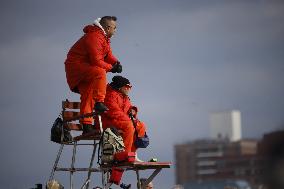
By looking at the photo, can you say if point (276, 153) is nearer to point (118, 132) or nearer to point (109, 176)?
point (118, 132)

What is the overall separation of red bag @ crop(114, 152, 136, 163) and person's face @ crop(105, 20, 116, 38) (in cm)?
175

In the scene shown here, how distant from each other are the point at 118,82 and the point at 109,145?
1382mm

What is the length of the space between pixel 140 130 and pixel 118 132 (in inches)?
30.5

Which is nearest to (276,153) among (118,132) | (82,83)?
(118,132)

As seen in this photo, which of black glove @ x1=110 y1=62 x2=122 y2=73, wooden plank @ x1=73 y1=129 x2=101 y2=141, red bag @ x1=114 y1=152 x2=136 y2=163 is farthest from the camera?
black glove @ x1=110 y1=62 x2=122 y2=73

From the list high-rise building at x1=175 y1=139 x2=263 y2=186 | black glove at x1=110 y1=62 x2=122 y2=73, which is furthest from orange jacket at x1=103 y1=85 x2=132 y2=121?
high-rise building at x1=175 y1=139 x2=263 y2=186

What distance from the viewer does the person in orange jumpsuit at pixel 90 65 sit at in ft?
19.5

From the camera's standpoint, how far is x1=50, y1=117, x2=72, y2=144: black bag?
6312 millimetres

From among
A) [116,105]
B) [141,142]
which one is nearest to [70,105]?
[116,105]

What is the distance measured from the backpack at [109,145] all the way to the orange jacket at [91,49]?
96 centimetres

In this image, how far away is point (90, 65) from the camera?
6.01 meters

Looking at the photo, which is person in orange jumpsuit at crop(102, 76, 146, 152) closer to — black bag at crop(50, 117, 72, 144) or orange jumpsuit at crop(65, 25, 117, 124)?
orange jumpsuit at crop(65, 25, 117, 124)

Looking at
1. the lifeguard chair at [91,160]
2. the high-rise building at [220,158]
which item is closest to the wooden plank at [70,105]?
the lifeguard chair at [91,160]

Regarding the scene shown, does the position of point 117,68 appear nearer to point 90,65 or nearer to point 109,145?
point 90,65
